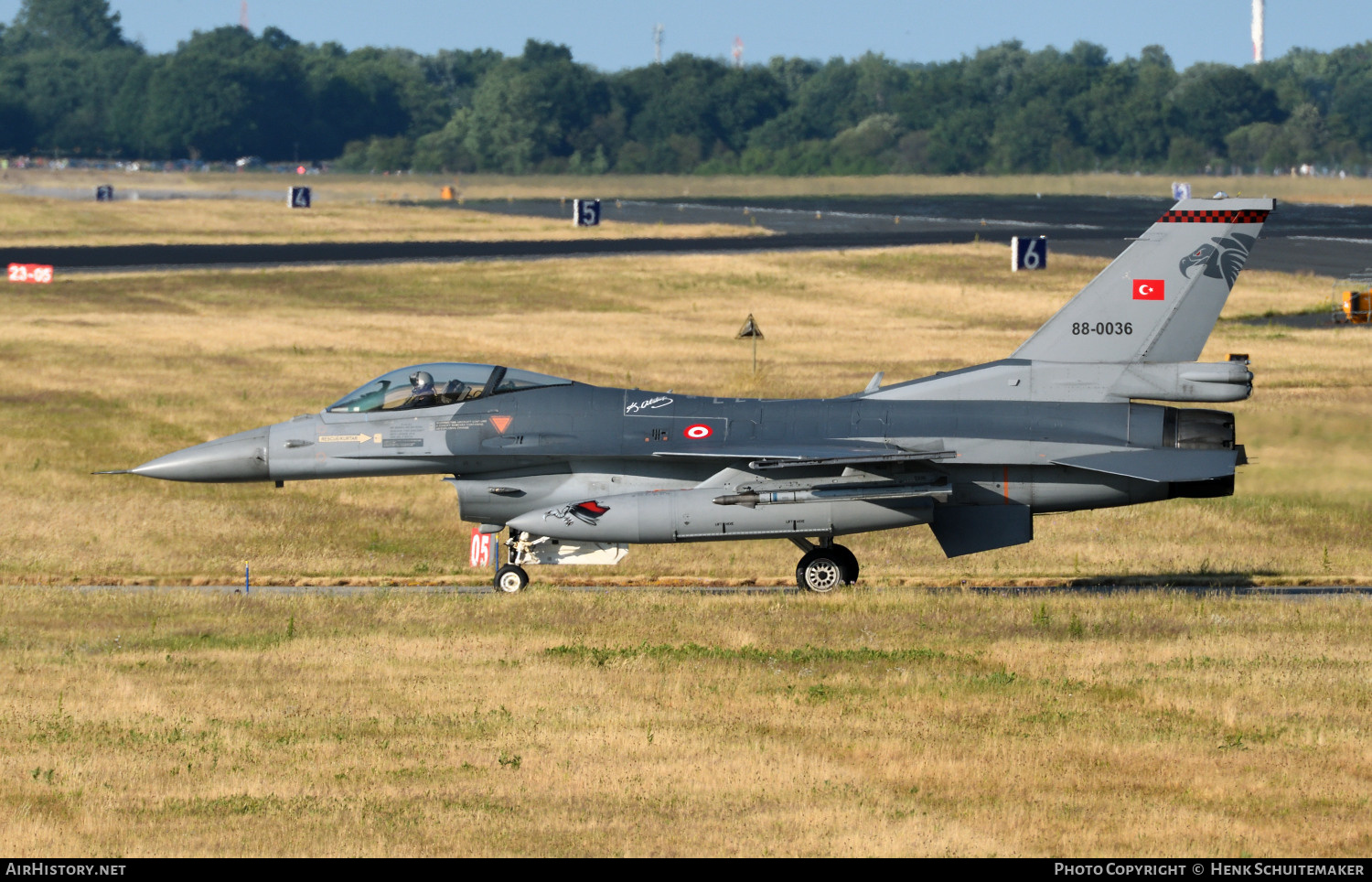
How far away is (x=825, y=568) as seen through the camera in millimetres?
24234

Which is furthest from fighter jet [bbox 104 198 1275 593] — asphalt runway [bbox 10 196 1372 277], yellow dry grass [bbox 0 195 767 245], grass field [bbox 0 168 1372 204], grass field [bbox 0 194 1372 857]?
grass field [bbox 0 168 1372 204]

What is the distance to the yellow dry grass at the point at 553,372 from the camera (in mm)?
27797

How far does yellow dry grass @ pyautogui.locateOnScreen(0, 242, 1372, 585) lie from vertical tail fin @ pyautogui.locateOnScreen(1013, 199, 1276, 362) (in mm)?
3779

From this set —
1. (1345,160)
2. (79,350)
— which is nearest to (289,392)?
(79,350)

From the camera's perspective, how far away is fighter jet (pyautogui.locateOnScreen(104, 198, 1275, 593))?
75.6ft

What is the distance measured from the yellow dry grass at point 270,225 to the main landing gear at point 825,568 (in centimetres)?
7470

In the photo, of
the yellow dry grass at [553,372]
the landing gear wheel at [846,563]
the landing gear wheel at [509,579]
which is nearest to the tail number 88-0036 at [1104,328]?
the yellow dry grass at [553,372]

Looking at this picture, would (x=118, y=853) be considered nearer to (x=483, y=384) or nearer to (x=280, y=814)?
(x=280, y=814)

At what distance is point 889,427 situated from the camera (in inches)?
930

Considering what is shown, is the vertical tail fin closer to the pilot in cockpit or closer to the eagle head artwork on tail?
the eagle head artwork on tail

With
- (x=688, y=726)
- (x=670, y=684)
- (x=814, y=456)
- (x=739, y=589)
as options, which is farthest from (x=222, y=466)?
(x=688, y=726)

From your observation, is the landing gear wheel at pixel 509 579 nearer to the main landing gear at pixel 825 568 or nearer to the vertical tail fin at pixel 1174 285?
the main landing gear at pixel 825 568

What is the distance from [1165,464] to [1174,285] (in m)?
2.70

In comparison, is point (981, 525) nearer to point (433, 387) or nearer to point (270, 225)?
point (433, 387)
